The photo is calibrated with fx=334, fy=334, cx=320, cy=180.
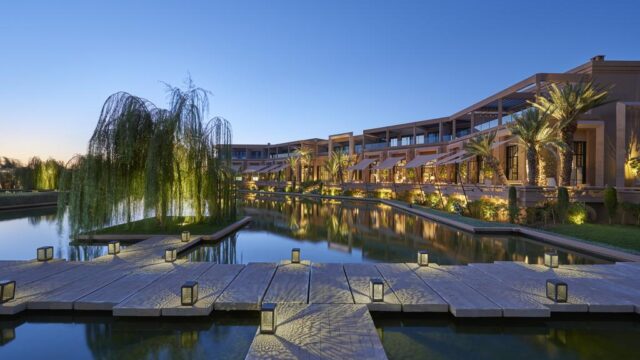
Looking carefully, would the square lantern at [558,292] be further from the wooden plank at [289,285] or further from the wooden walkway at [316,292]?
Result: the wooden plank at [289,285]

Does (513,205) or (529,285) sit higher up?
(513,205)

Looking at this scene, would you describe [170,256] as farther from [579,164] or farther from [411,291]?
[579,164]

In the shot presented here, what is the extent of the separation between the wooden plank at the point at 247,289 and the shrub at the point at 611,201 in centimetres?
1577

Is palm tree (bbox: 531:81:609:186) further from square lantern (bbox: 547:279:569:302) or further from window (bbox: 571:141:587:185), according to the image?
square lantern (bbox: 547:279:569:302)

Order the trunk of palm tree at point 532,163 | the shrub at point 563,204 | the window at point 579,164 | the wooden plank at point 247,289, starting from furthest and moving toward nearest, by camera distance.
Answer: the window at point 579,164 → the trunk of palm tree at point 532,163 → the shrub at point 563,204 → the wooden plank at point 247,289

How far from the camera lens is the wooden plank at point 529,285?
5625mm

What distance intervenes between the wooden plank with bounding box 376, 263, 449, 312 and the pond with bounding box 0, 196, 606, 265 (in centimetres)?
209

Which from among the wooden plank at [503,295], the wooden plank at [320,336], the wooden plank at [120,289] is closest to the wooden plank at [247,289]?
the wooden plank at [320,336]

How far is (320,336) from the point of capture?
4418 mm

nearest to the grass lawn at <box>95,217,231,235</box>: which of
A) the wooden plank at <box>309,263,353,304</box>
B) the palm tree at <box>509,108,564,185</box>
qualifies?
the wooden plank at <box>309,263,353,304</box>

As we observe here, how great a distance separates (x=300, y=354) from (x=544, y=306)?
4.27 metres

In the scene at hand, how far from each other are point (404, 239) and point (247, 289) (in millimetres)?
8233

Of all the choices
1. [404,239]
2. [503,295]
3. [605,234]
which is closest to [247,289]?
[503,295]

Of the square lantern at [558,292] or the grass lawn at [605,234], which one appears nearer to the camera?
the square lantern at [558,292]
